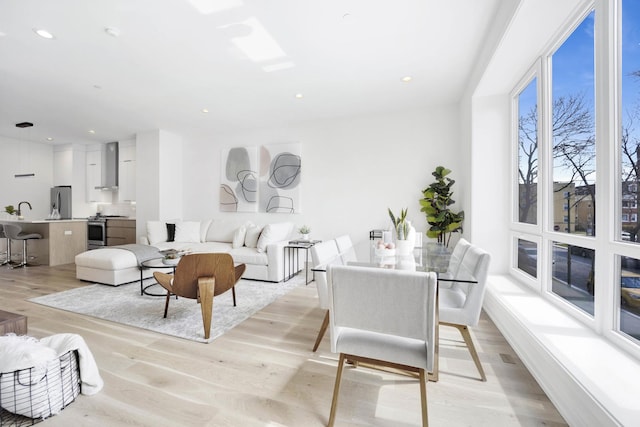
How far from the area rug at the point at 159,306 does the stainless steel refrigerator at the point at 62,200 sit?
4486 mm

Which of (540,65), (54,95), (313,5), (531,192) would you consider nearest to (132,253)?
(54,95)

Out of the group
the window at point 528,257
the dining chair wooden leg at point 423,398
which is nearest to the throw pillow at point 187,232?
the dining chair wooden leg at point 423,398

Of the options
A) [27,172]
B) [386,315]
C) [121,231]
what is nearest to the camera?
[386,315]

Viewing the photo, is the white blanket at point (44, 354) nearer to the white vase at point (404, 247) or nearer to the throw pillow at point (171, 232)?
the white vase at point (404, 247)

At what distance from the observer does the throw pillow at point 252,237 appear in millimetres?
4664

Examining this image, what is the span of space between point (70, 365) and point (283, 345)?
4.47 ft

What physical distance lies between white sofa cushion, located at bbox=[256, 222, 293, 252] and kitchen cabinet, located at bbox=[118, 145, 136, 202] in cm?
409

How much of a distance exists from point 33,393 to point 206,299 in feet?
3.63

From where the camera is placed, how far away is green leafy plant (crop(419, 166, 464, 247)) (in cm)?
400

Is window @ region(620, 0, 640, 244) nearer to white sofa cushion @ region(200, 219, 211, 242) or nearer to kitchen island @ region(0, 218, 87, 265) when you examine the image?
white sofa cushion @ region(200, 219, 211, 242)

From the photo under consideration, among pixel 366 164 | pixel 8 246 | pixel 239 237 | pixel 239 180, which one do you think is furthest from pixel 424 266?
pixel 8 246

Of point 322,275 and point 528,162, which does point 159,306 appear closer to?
point 322,275

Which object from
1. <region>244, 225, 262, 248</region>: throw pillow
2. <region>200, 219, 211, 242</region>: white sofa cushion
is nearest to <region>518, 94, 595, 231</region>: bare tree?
<region>244, 225, 262, 248</region>: throw pillow

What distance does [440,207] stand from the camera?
4207 millimetres
